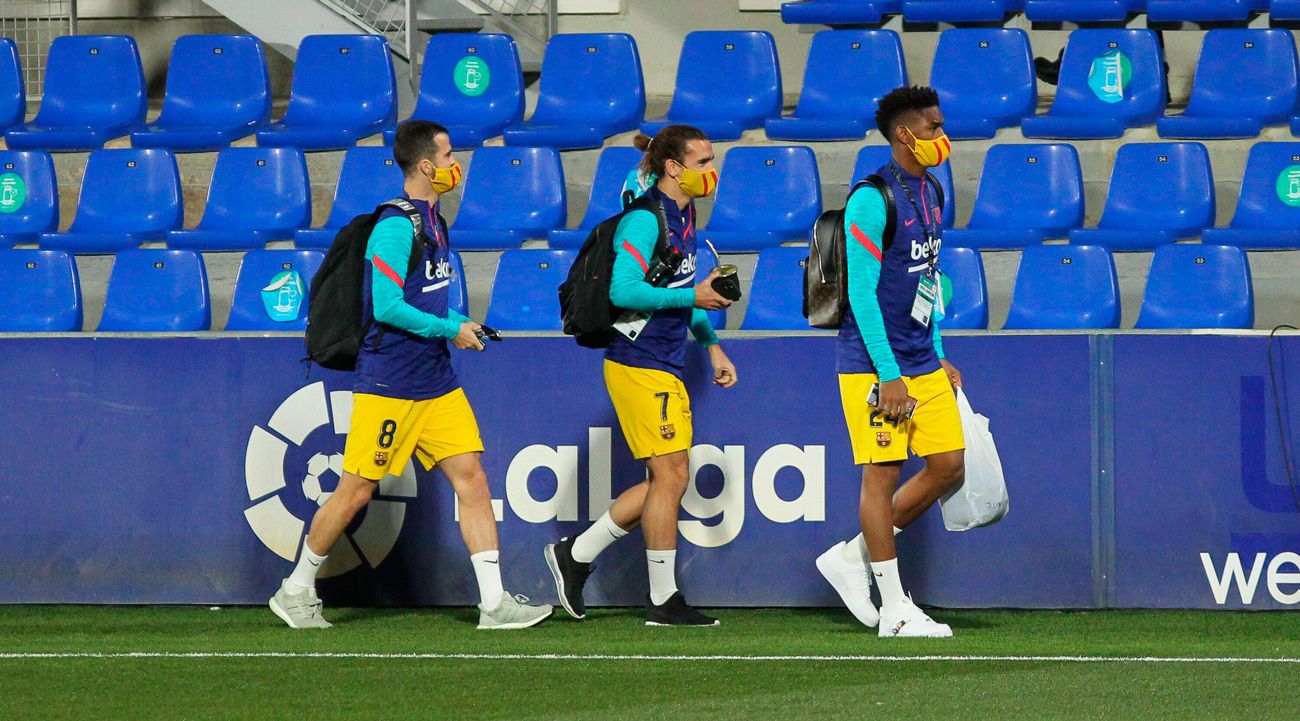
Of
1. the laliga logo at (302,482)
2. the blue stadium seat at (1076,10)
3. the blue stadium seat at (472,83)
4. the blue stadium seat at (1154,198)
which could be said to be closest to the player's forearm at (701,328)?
the laliga logo at (302,482)

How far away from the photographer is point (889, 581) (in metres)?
6.50

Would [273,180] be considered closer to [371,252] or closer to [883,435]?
[371,252]

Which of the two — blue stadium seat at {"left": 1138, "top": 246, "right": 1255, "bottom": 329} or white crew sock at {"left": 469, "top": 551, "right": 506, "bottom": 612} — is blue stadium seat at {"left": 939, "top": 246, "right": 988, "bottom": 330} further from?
white crew sock at {"left": 469, "top": 551, "right": 506, "bottom": 612}

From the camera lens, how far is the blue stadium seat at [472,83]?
1129 cm

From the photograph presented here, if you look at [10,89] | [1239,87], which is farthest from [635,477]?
[10,89]

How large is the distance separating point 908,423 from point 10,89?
25.9ft

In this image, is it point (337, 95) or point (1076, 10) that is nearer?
point (1076, 10)

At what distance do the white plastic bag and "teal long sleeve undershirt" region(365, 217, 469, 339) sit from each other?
74.6 inches

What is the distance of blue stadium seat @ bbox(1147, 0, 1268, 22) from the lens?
1084 centimetres

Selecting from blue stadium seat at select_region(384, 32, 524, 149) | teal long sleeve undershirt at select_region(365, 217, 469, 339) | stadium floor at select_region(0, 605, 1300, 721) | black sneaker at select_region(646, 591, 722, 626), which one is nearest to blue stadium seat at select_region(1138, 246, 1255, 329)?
stadium floor at select_region(0, 605, 1300, 721)

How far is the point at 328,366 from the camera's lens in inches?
269

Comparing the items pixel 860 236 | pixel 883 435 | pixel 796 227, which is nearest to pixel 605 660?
pixel 883 435

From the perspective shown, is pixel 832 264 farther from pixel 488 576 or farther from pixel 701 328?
pixel 488 576

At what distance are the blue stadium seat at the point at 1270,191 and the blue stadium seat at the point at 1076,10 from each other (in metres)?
1.58
